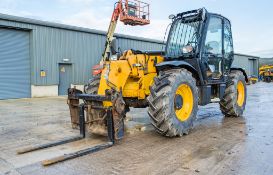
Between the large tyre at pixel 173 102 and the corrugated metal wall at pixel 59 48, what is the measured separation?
12934mm

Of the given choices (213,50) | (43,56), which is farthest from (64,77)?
(213,50)

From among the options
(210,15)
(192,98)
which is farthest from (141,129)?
(210,15)

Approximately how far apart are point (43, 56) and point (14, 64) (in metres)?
1.79

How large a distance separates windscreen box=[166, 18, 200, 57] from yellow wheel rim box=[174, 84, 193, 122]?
3.80 ft

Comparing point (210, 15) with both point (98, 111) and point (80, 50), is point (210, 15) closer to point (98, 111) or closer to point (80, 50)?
point (98, 111)

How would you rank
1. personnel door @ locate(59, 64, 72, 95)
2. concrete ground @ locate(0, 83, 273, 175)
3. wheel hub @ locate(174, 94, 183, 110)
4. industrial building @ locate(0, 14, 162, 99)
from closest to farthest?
concrete ground @ locate(0, 83, 273, 175) → wheel hub @ locate(174, 94, 183, 110) → industrial building @ locate(0, 14, 162, 99) → personnel door @ locate(59, 64, 72, 95)

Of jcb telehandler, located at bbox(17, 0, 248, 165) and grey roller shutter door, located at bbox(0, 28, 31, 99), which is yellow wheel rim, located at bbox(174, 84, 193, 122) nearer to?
jcb telehandler, located at bbox(17, 0, 248, 165)

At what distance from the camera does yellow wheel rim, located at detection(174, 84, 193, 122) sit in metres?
5.84

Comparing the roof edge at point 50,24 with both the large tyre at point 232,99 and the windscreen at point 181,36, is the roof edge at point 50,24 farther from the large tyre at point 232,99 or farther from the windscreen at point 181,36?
the large tyre at point 232,99

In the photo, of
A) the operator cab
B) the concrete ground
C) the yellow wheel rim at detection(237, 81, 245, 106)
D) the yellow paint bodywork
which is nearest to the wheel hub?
the concrete ground

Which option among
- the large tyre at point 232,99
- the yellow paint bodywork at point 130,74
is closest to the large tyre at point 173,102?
the yellow paint bodywork at point 130,74

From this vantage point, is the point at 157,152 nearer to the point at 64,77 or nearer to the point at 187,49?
the point at 187,49

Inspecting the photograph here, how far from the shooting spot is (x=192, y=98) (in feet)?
19.9

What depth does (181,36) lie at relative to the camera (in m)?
7.11
